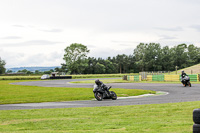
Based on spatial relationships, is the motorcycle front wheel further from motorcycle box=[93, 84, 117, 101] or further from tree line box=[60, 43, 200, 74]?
tree line box=[60, 43, 200, 74]

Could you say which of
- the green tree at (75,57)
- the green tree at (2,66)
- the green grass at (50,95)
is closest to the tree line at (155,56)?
the green tree at (75,57)

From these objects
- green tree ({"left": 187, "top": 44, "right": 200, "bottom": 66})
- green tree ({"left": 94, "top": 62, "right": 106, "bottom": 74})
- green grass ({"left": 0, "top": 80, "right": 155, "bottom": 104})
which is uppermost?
green tree ({"left": 187, "top": 44, "right": 200, "bottom": 66})

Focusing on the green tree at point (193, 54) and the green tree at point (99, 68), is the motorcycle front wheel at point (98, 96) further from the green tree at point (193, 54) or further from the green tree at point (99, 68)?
the green tree at point (99, 68)

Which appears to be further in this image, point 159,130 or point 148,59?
point 148,59

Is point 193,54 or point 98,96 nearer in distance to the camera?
point 98,96

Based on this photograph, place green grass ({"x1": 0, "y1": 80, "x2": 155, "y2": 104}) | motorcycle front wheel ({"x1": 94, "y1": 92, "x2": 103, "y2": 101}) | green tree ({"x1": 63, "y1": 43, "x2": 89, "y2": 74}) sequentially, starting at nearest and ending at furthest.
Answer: motorcycle front wheel ({"x1": 94, "y1": 92, "x2": 103, "y2": 101}) < green grass ({"x1": 0, "y1": 80, "x2": 155, "y2": 104}) < green tree ({"x1": 63, "y1": 43, "x2": 89, "y2": 74})

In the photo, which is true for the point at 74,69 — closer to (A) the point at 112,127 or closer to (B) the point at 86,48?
(B) the point at 86,48

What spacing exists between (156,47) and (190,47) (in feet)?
53.3

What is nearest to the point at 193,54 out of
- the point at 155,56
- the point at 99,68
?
the point at 155,56

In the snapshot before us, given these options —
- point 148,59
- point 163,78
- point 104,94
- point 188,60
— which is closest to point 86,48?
point 148,59

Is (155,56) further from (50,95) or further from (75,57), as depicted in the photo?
(50,95)

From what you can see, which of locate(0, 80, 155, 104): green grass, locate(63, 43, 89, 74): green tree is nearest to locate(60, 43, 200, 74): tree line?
locate(63, 43, 89, 74): green tree

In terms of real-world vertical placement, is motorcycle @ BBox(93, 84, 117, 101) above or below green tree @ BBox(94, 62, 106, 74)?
below

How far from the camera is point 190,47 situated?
471 feet
